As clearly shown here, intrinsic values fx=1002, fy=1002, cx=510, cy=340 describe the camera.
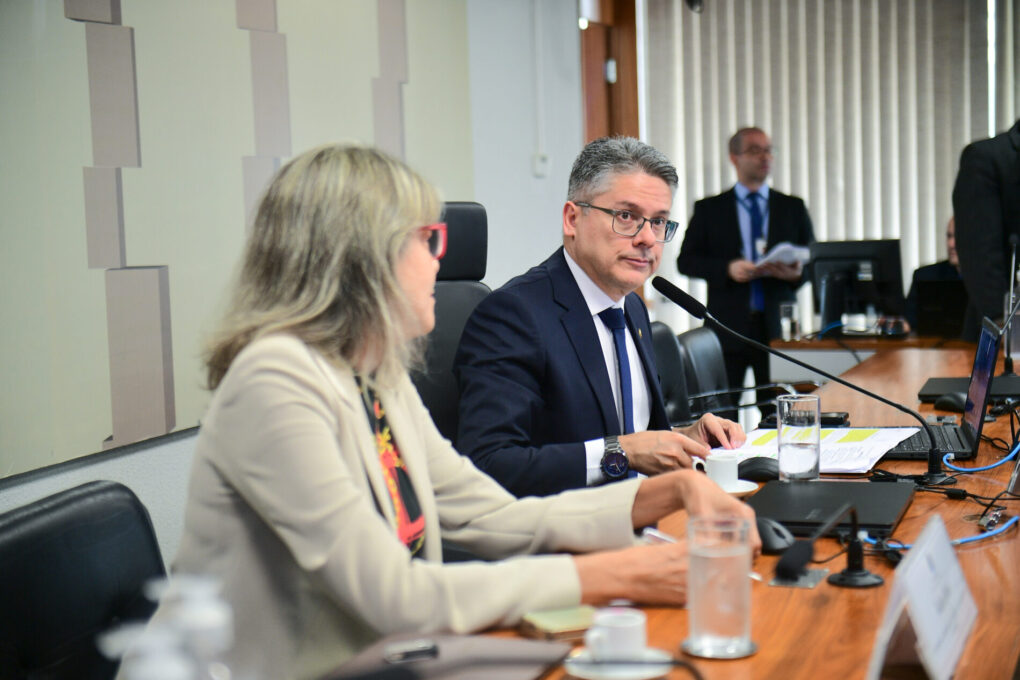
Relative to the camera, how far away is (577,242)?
2107 mm

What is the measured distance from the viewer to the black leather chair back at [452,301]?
213 cm

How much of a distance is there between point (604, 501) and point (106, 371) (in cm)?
116

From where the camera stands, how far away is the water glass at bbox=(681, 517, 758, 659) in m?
0.95

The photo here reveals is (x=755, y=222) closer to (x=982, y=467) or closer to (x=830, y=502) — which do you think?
(x=982, y=467)

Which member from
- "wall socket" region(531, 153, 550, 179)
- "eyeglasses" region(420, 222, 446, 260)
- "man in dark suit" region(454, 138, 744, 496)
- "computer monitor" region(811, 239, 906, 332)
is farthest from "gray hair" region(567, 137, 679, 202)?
"computer monitor" region(811, 239, 906, 332)

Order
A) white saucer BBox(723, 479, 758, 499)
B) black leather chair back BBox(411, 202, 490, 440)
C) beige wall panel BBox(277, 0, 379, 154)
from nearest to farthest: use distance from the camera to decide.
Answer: white saucer BBox(723, 479, 758, 499) → black leather chair back BBox(411, 202, 490, 440) → beige wall panel BBox(277, 0, 379, 154)

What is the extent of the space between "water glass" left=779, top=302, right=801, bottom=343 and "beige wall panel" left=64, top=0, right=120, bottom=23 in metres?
3.27

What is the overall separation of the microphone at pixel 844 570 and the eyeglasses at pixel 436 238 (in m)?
0.55

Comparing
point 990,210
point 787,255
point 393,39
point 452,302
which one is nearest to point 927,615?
point 452,302

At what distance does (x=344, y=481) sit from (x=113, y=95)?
1.30 meters

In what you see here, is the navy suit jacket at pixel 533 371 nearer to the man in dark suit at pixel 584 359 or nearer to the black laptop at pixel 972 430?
the man in dark suit at pixel 584 359

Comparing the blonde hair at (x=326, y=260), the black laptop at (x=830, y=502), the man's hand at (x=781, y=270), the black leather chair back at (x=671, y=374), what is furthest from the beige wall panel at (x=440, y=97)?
the blonde hair at (x=326, y=260)

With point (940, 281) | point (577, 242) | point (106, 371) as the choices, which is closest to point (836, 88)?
point (940, 281)

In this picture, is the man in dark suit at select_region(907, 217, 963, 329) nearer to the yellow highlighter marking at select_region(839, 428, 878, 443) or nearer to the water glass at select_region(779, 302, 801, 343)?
the water glass at select_region(779, 302, 801, 343)
